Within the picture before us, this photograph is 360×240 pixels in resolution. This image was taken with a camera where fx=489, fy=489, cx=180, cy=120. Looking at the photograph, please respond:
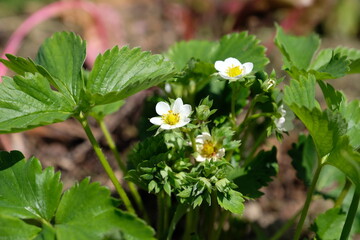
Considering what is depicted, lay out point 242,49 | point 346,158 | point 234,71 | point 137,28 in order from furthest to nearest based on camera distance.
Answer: point 137,28 → point 242,49 → point 234,71 → point 346,158

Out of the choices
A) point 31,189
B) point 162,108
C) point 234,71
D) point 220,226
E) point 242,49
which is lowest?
→ point 220,226

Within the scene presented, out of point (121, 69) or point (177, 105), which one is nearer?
point (177, 105)

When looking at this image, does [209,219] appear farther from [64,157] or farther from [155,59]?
[64,157]

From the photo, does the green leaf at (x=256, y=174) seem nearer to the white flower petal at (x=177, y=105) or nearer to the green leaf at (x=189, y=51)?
the white flower petal at (x=177, y=105)

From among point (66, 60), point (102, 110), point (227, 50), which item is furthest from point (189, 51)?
point (66, 60)

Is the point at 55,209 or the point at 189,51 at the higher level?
the point at 189,51

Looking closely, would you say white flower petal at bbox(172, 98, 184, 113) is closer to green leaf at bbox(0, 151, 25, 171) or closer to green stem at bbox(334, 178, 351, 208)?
green leaf at bbox(0, 151, 25, 171)

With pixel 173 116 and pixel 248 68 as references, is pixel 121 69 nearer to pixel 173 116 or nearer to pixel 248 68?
pixel 173 116
